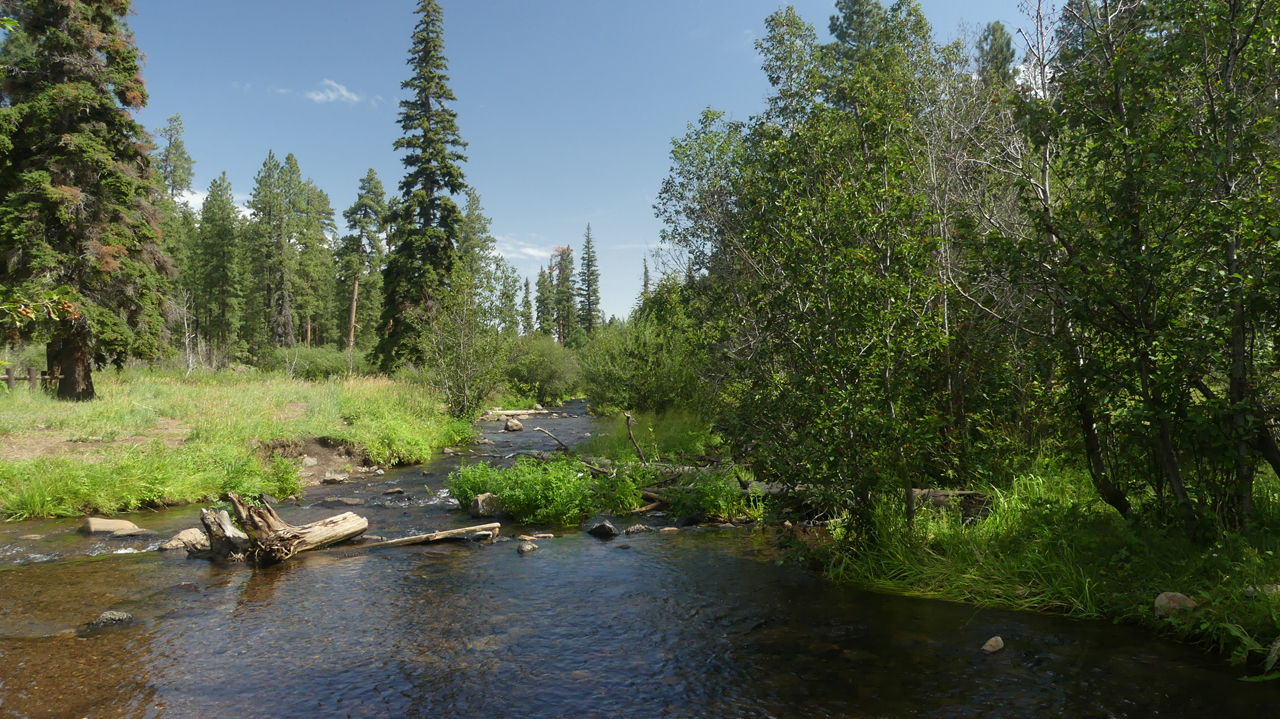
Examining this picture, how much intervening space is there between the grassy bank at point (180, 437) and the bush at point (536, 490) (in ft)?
12.1

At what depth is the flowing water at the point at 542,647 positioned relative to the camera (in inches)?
187

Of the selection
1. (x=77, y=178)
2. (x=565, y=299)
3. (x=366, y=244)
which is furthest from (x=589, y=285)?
(x=77, y=178)

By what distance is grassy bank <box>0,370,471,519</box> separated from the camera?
10992 mm

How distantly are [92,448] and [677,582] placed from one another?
1242 centimetres

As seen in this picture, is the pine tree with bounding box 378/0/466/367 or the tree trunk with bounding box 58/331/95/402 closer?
the tree trunk with bounding box 58/331/95/402

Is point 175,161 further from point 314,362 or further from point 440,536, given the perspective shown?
point 440,536

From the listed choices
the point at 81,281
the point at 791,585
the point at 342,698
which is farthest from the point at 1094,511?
the point at 81,281

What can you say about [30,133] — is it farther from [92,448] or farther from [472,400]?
[472,400]

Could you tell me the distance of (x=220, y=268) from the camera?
171 ft

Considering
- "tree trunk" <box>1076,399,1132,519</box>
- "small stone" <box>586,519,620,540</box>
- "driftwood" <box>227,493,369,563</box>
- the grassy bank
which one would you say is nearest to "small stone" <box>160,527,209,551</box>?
"driftwood" <box>227,493,369,563</box>

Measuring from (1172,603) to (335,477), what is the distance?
14.5m

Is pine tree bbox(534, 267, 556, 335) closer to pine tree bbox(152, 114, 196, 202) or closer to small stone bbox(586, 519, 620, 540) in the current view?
pine tree bbox(152, 114, 196, 202)

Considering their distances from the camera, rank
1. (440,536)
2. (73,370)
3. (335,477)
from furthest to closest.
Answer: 1. (73,370)
2. (335,477)
3. (440,536)

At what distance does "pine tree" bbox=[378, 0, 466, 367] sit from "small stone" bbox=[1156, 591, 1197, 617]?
32.2 m
